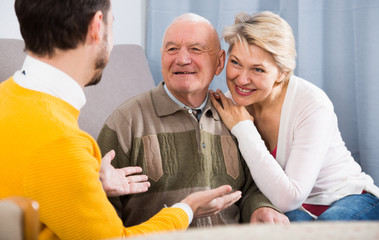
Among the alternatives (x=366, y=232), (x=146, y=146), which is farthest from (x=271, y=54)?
(x=366, y=232)

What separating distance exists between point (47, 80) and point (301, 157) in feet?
3.00

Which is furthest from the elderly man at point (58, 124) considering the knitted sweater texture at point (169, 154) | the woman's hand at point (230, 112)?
the woman's hand at point (230, 112)

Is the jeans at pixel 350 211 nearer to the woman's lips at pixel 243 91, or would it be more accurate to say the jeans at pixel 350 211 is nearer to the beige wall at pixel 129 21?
the woman's lips at pixel 243 91

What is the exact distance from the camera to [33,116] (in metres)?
0.88

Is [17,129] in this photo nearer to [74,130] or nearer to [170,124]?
[74,130]

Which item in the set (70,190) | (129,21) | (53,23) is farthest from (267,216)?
(129,21)

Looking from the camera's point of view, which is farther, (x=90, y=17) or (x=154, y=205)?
(x=154, y=205)

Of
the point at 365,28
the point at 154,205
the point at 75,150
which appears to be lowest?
the point at 154,205

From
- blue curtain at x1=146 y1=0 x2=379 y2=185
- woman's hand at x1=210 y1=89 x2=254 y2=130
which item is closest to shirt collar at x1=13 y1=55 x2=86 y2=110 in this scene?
woman's hand at x1=210 y1=89 x2=254 y2=130

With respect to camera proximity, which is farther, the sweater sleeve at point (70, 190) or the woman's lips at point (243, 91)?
the woman's lips at point (243, 91)

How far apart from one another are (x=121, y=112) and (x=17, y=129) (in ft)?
1.98

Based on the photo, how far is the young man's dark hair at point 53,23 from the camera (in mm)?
958

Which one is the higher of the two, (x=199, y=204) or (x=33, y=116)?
(x=33, y=116)

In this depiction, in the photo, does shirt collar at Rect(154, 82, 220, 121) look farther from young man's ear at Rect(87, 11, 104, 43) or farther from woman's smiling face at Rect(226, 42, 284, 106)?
young man's ear at Rect(87, 11, 104, 43)
